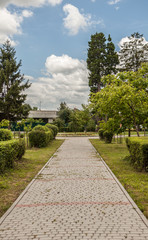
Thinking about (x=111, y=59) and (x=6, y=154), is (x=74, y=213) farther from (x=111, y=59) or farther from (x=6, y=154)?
(x=111, y=59)

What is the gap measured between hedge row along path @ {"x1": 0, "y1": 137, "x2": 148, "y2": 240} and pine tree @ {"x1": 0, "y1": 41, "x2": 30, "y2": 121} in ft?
113

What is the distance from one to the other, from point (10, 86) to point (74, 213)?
39.0 meters

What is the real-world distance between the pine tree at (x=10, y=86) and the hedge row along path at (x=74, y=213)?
34.4 m

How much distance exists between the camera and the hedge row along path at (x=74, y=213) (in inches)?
144

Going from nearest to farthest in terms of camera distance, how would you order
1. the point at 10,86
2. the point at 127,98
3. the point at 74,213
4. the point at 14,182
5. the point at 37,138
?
the point at 74,213 < the point at 14,182 < the point at 127,98 < the point at 37,138 < the point at 10,86

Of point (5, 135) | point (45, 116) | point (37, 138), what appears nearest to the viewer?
point (5, 135)

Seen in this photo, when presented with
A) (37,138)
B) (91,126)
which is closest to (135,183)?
(37,138)

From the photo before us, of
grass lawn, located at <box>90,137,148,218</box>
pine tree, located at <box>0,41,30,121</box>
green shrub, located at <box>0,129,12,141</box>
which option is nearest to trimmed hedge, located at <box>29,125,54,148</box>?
green shrub, located at <box>0,129,12,141</box>

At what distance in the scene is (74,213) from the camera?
447 cm

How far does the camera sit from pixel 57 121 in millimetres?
45406

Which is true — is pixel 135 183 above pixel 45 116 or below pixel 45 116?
below

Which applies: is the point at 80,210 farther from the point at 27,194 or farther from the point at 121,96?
the point at 121,96

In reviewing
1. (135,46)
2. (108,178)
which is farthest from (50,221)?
(135,46)

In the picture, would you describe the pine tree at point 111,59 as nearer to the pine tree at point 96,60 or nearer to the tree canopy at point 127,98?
the pine tree at point 96,60
